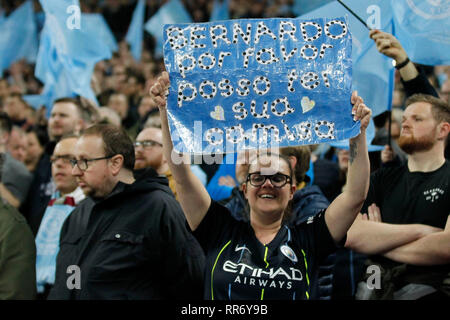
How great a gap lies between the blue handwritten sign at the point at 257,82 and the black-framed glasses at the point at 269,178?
7.9 inches

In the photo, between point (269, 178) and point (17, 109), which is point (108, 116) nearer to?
point (17, 109)

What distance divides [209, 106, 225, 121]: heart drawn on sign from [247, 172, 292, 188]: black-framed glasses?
0.33 meters

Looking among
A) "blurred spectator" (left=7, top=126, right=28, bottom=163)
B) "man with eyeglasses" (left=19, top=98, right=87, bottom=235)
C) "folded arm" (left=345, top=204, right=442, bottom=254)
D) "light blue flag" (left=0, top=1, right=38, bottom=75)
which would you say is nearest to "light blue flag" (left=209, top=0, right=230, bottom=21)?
"light blue flag" (left=0, top=1, right=38, bottom=75)

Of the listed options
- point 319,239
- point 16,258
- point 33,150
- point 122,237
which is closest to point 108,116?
point 33,150

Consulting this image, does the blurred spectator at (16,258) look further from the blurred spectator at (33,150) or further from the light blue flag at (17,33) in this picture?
the light blue flag at (17,33)

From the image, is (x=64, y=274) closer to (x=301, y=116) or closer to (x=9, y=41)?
(x=301, y=116)

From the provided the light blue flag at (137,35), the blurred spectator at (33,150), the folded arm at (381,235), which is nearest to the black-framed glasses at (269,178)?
the folded arm at (381,235)

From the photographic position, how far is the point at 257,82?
2.93m

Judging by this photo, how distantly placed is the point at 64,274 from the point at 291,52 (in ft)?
5.90

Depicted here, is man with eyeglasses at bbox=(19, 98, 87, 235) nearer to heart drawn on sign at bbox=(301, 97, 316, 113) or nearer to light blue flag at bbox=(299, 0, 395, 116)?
light blue flag at bbox=(299, 0, 395, 116)

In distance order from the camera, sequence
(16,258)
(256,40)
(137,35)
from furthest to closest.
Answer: (137,35), (16,258), (256,40)

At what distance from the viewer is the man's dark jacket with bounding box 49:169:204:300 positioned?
3.29 meters

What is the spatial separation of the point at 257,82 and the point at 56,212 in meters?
2.09

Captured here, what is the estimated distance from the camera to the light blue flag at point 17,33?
8305 millimetres
